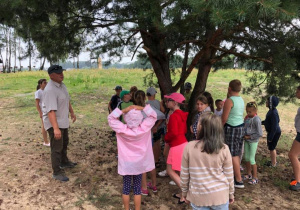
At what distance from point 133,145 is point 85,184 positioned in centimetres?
146

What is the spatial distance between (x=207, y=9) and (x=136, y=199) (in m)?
2.18

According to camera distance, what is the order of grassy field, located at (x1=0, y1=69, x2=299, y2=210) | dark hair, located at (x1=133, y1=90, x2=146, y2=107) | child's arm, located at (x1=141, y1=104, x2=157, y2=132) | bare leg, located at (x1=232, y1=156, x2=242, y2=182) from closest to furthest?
child's arm, located at (x1=141, y1=104, x2=157, y2=132) → dark hair, located at (x1=133, y1=90, x2=146, y2=107) → grassy field, located at (x1=0, y1=69, x2=299, y2=210) → bare leg, located at (x1=232, y1=156, x2=242, y2=182)

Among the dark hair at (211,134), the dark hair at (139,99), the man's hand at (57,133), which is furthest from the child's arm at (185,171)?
the man's hand at (57,133)

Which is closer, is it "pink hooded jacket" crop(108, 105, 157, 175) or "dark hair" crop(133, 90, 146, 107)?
"pink hooded jacket" crop(108, 105, 157, 175)

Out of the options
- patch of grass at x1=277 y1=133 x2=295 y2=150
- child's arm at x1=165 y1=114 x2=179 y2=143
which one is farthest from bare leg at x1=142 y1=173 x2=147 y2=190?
patch of grass at x1=277 y1=133 x2=295 y2=150

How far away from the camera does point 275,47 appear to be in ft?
12.3

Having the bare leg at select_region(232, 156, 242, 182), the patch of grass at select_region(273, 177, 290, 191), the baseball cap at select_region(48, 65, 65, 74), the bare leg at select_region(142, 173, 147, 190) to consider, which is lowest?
the patch of grass at select_region(273, 177, 290, 191)

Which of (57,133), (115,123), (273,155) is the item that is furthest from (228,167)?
(273,155)

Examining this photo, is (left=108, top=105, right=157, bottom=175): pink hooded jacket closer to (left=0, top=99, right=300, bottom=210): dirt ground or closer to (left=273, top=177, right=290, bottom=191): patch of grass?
(left=0, top=99, right=300, bottom=210): dirt ground

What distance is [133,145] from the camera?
2.87 m

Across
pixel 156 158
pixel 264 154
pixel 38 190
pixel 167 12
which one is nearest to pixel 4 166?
pixel 38 190

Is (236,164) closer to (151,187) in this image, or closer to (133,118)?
(151,187)

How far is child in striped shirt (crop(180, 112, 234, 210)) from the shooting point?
201cm

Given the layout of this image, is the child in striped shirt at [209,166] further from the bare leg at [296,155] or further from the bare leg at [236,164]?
the bare leg at [296,155]
